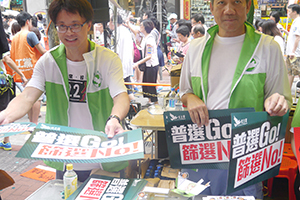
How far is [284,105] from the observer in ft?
4.72

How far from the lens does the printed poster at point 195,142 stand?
5.27 feet

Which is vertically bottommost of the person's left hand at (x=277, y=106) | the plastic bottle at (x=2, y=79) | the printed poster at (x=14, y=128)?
the plastic bottle at (x=2, y=79)

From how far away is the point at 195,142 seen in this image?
1637 millimetres

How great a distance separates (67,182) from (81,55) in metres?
0.82

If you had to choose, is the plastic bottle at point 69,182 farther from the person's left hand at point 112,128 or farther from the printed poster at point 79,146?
the person's left hand at point 112,128

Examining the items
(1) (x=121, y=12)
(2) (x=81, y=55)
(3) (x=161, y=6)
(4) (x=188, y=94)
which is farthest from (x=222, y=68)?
(3) (x=161, y=6)

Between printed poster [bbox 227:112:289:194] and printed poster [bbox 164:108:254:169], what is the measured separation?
0.55 ft

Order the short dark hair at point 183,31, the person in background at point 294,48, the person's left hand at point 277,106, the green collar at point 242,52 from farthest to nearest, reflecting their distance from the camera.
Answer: the person in background at point 294,48 < the short dark hair at point 183,31 < the green collar at point 242,52 < the person's left hand at point 277,106

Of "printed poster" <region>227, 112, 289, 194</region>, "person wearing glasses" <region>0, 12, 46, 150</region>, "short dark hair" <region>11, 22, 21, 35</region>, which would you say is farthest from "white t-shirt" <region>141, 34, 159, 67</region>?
"printed poster" <region>227, 112, 289, 194</region>

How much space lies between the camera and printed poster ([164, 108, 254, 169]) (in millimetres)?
1607

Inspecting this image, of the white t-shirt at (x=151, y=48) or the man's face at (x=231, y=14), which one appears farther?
the white t-shirt at (x=151, y=48)

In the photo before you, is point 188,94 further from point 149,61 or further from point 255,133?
point 149,61

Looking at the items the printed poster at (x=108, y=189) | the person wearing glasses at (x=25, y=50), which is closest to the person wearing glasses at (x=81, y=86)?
the printed poster at (x=108, y=189)

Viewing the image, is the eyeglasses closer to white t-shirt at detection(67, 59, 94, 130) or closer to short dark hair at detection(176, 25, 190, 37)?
white t-shirt at detection(67, 59, 94, 130)
